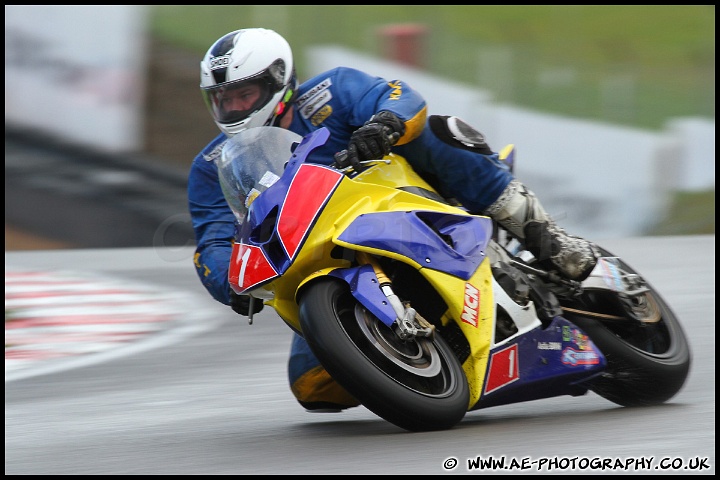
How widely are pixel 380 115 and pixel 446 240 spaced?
48cm

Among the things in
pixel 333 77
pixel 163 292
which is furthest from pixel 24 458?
pixel 163 292

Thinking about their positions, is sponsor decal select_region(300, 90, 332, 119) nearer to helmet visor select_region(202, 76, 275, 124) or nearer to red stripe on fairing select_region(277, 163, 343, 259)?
helmet visor select_region(202, 76, 275, 124)

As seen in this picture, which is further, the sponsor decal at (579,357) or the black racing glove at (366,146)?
the sponsor decal at (579,357)

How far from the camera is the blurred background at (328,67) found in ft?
33.2

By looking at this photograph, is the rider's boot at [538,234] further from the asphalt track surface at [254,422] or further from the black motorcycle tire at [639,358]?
the asphalt track surface at [254,422]

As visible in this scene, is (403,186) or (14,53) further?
(14,53)

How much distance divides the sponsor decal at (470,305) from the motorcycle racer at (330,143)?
1.73 feet

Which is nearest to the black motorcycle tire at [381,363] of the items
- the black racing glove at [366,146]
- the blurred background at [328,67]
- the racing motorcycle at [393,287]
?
the racing motorcycle at [393,287]

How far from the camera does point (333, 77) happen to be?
4.28 m

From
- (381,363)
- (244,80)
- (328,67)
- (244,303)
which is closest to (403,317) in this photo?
(381,363)

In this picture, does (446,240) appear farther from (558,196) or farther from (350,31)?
(350,31)

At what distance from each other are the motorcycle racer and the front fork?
1.44 feet

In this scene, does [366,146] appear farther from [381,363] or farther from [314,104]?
[381,363]

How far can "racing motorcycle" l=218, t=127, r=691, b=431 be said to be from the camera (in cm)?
349
